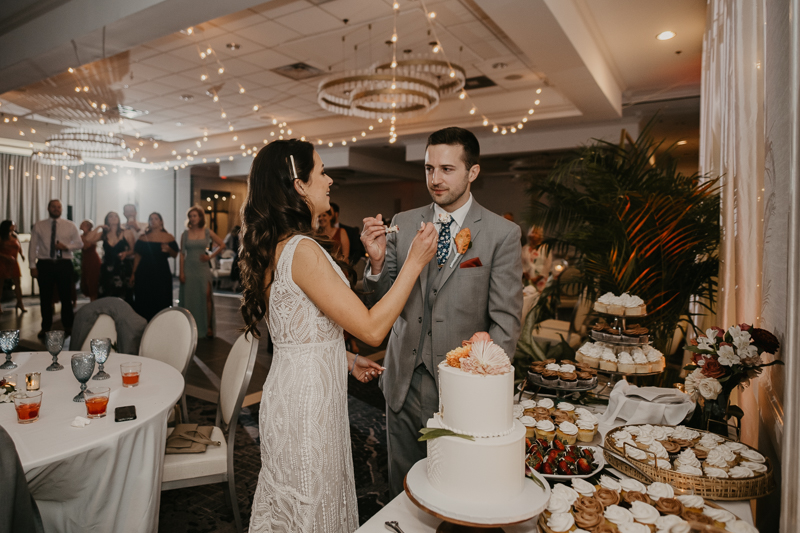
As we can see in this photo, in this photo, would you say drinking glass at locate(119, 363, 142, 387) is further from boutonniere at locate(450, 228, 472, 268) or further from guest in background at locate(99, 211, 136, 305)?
guest in background at locate(99, 211, 136, 305)

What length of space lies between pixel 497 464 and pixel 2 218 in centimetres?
618

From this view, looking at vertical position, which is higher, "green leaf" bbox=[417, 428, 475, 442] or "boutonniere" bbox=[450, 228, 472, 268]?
"boutonniere" bbox=[450, 228, 472, 268]

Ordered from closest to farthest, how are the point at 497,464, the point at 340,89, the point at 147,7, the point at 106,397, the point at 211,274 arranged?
the point at 497,464 < the point at 106,397 < the point at 147,7 < the point at 211,274 < the point at 340,89

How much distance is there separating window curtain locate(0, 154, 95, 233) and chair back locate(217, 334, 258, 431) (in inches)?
156

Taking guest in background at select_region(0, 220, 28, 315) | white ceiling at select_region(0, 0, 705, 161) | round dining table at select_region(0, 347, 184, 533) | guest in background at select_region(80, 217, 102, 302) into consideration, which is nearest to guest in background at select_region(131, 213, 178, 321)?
guest in background at select_region(80, 217, 102, 302)

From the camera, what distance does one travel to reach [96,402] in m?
1.91

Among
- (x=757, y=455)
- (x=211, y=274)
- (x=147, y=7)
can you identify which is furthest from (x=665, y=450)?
(x=211, y=274)

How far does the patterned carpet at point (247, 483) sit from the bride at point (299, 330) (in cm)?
136

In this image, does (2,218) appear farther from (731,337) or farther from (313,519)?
(731,337)

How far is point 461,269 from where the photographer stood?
1.96m

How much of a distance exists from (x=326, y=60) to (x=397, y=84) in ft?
4.58

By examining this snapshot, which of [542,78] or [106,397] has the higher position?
[542,78]

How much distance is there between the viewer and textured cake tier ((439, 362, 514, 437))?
1.13 meters

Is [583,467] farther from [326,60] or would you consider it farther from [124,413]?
[326,60]
